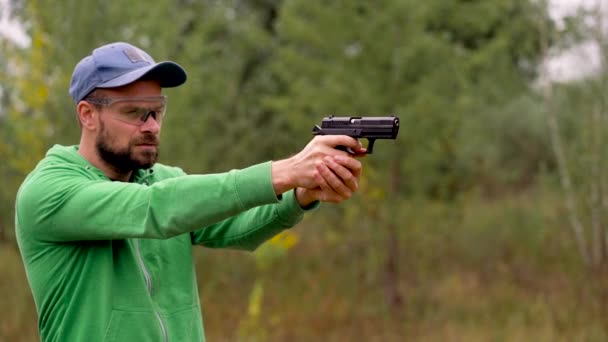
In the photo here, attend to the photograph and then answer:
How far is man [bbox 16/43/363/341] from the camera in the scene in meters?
2.28

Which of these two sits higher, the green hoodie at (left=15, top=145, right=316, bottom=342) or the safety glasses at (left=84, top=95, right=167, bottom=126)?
the safety glasses at (left=84, top=95, right=167, bottom=126)

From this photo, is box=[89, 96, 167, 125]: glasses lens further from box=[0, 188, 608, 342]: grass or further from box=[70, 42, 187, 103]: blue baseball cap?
box=[0, 188, 608, 342]: grass

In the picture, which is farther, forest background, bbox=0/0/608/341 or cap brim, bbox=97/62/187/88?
forest background, bbox=0/0/608/341

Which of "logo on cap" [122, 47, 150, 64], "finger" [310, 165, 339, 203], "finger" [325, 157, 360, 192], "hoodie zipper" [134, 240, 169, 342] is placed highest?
"logo on cap" [122, 47, 150, 64]

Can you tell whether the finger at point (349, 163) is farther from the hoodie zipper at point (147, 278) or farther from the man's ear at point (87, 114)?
the man's ear at point (87, 114)

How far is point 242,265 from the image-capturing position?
11.8 m

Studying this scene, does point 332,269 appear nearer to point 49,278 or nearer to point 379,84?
point 379,84

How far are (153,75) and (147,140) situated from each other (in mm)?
220

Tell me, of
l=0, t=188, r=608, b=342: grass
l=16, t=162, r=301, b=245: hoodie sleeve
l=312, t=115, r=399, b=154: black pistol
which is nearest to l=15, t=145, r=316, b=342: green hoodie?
l=16, t=162, r=301, b=245: hoodie sleeve

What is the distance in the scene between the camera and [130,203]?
7.64 ft

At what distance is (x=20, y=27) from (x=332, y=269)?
5.37m

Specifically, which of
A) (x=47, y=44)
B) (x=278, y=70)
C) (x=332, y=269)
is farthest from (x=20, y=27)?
(x=332, y=269)

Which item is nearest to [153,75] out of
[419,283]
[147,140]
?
[147,140]

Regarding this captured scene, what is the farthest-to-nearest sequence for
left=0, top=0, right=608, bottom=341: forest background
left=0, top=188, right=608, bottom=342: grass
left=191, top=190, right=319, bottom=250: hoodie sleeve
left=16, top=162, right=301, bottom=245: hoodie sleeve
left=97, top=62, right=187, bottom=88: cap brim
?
left=0, top=188, right=608, bottom=342: grass, left=0, top=0, right=608, bottom=341: forest background, left=191, top=190, right=319, bottom=250: hoodie sleeve, left=97, top=62, right=187, bottom=88: cap brim, left=16, top=162, right=301, bottom=245: hoodie sleeve
